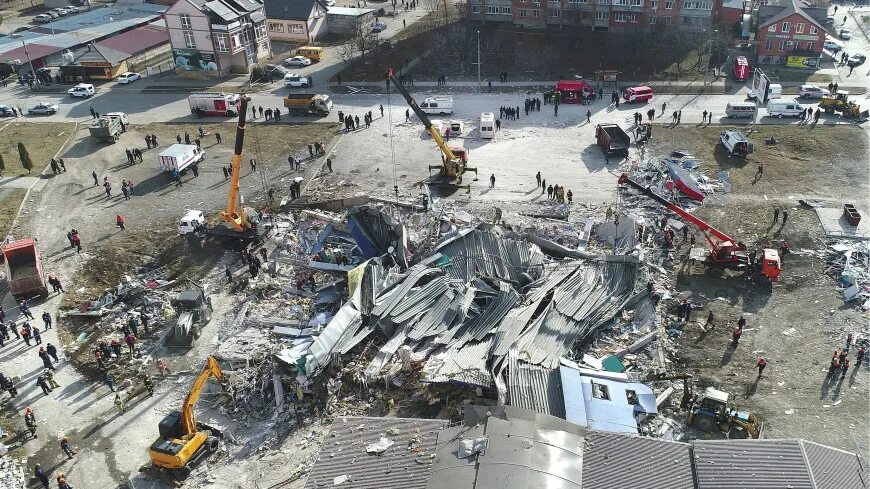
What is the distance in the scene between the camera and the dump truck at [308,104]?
161ft

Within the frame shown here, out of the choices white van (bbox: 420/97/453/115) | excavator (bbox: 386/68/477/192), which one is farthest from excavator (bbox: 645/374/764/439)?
white van (bbox: 420/97/453/115)

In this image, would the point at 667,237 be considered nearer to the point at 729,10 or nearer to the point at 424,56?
the point at 424,56

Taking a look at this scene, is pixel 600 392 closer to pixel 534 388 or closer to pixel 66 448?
pixel 534 388

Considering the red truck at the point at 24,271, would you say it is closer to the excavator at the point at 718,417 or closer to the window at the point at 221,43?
the excavator at the point at 718,417

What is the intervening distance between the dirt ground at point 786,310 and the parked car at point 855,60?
17262 millimetres

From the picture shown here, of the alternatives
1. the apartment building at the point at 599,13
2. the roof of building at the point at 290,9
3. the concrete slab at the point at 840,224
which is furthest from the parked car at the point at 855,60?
the roof of building at the point at 290,9

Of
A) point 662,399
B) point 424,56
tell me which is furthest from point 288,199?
point 424,56

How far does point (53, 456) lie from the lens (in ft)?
72.4

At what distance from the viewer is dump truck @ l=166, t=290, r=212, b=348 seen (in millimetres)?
26609

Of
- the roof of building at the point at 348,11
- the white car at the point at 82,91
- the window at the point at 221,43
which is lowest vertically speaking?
the white car at the point at 82,91

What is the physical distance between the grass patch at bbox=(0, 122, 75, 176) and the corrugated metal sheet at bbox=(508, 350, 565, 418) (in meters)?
A: 34.2

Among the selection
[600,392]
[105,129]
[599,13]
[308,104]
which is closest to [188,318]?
[600,392]

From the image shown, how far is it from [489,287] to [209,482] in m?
12.5

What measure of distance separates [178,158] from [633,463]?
105ft
